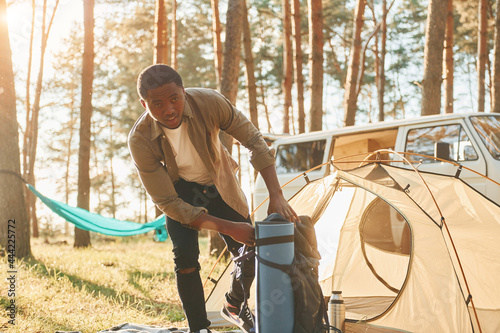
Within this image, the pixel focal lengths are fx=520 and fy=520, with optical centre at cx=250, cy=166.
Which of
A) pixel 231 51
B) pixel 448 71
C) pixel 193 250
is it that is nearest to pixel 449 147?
pixel 231 51

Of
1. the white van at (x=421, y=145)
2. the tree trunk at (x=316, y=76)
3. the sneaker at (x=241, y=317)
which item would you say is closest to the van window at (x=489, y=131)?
the white van at (x=421, y=145)

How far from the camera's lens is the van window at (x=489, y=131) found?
5.71 meters

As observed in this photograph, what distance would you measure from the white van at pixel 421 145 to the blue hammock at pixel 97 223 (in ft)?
4.48

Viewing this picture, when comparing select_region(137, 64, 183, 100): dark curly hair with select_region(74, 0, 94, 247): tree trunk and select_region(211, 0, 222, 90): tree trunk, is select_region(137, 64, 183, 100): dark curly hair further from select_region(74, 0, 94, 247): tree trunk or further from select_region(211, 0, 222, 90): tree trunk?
select_region(211, 0, 222, 90): tree trunk

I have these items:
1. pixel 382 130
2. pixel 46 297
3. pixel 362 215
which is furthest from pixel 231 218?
pixel 382 130

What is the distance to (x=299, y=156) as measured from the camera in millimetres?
7570

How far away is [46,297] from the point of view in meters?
5.00

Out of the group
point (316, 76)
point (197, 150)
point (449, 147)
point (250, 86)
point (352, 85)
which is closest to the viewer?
point (197, 150)

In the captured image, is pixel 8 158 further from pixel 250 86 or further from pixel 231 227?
pixel 250 86

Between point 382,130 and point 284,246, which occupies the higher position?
point 382,130

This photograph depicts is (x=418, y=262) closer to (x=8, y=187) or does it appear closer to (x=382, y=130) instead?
(x=382, y=130)

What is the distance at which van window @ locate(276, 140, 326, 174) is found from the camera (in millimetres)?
7320

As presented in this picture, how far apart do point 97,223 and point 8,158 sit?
1.36m

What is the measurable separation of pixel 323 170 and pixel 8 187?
13.3 ft
